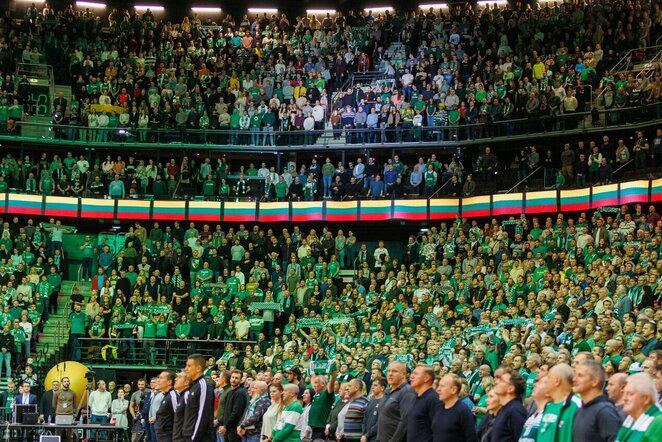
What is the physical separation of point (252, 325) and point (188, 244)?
18.3 feet

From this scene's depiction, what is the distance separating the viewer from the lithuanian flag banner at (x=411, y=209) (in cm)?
3719

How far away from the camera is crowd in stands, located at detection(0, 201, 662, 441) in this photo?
1534 cm

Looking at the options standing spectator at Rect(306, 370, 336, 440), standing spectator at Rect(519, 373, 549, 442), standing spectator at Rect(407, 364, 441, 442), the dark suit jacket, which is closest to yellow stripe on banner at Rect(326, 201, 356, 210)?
the dark suit jacket

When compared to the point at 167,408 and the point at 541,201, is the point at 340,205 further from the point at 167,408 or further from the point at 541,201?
the point at 167,408

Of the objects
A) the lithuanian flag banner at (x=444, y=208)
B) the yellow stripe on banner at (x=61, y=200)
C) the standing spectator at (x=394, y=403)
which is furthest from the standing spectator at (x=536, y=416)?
the yellow stripe on banner at (x=61, y=200)

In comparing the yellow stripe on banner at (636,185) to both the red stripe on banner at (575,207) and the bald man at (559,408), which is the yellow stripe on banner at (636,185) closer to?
the red stripe on banner at (575,207)

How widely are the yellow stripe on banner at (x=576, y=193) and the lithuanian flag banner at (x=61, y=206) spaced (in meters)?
16.4

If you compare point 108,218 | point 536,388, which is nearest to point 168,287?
point 108,218

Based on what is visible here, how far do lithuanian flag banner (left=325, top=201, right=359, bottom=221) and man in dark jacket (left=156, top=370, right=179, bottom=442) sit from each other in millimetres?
23154

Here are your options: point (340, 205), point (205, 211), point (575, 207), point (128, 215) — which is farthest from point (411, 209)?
point (128, 215)

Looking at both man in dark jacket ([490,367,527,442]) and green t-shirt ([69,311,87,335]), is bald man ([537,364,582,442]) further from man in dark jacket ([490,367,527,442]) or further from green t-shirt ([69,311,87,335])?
green t-shirt ([69,311,87,335])

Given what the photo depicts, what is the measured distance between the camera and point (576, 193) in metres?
33.7

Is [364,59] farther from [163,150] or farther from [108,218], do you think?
[108,218]

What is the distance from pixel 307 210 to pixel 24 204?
9.63 metres
